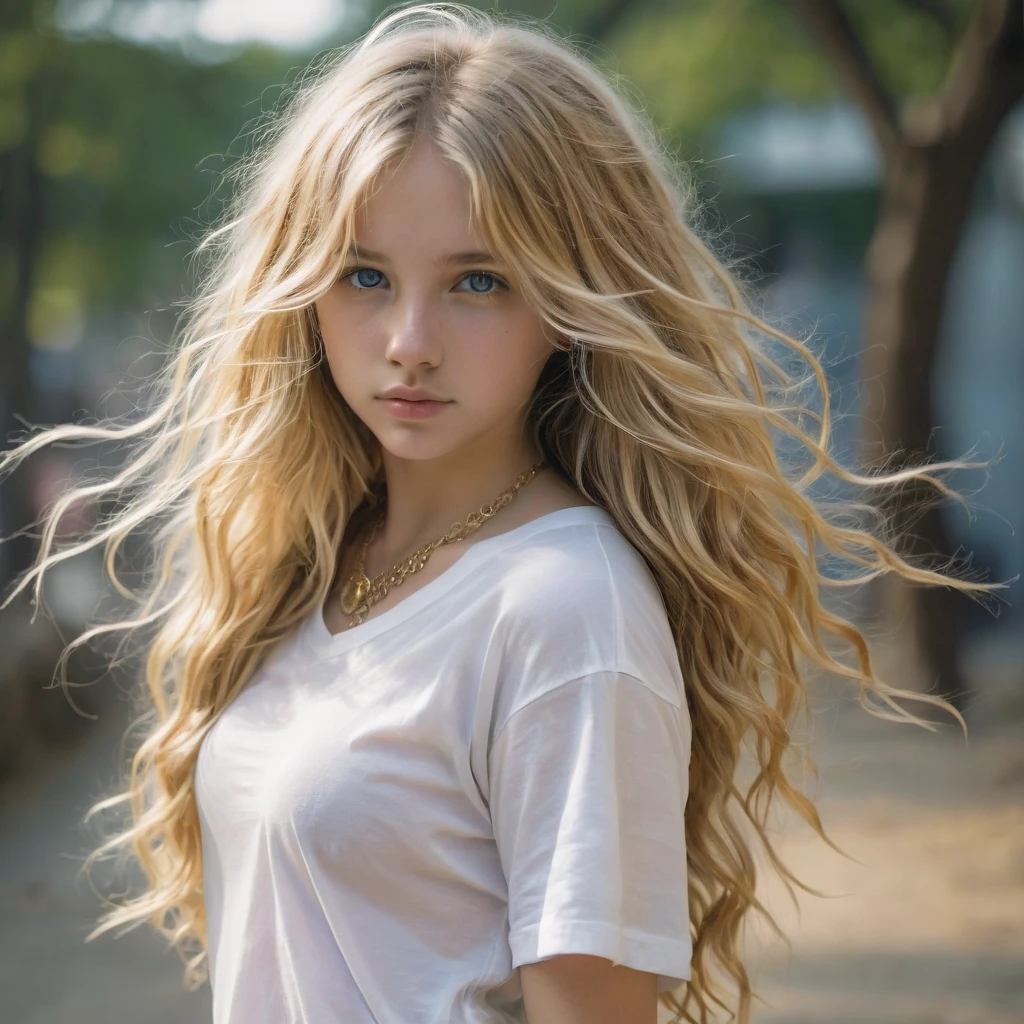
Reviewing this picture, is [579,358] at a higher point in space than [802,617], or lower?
higher

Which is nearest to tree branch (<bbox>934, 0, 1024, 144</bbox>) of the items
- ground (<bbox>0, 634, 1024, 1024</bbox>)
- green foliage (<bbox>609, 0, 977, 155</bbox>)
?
green foliage (<bbox>609, 0, 977, 155</bbox>)

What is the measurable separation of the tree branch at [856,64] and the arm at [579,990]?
5527 millimetres

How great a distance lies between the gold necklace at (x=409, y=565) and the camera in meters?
1.69

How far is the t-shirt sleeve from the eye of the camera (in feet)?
4.40

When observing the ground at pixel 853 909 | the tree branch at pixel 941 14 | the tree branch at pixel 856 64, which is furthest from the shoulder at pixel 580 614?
the tree branch at pixel 941 14

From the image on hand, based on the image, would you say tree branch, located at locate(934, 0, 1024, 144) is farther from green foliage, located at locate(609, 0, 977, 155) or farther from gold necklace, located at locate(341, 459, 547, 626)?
gold necklace, located at locate(341, 459, 547, 626)

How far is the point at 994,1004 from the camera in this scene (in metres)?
3.90

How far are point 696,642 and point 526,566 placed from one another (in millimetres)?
281

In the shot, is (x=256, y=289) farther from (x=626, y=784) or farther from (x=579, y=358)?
(x=626, y=784)

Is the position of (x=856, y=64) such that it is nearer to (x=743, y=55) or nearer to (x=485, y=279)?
(x=743, y=55)

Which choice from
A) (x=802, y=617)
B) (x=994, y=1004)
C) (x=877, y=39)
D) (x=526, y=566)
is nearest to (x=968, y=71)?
(x=877, y=39)

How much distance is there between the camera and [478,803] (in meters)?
1.43

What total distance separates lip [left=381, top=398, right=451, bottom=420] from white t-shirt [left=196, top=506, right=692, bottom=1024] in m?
0.17

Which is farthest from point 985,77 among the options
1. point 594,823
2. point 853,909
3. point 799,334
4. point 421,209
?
point 594,823
